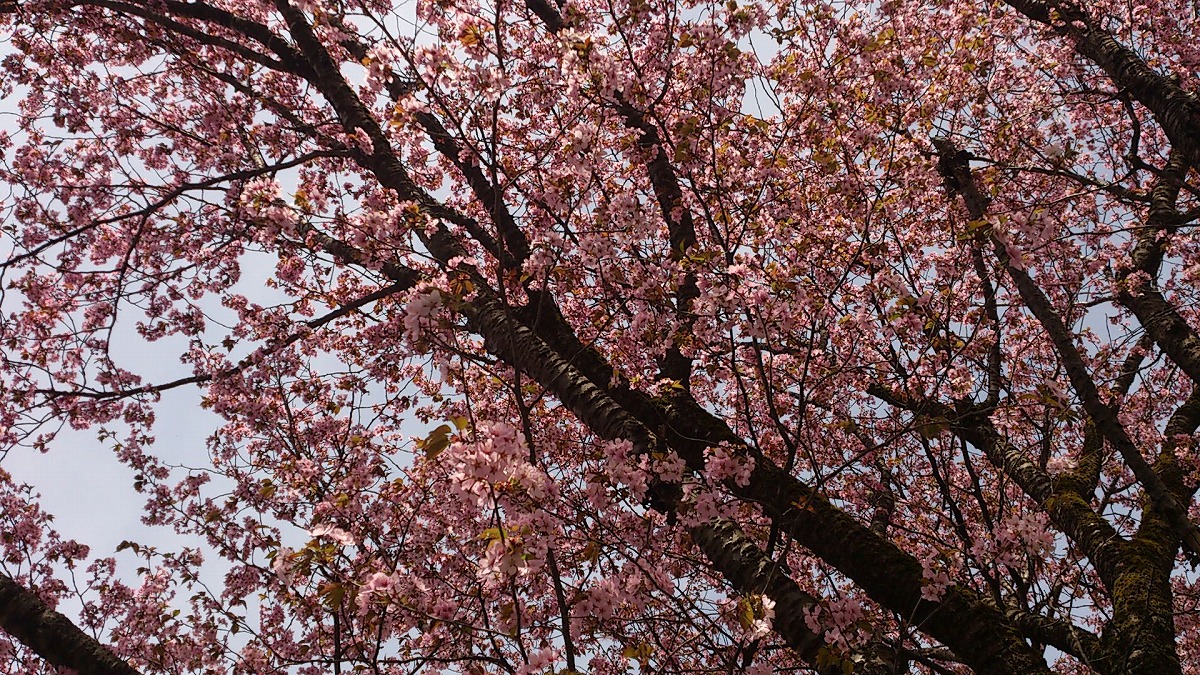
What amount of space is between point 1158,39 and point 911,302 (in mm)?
7754

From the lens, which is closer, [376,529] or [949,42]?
[376,529]

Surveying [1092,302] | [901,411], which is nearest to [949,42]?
[1092,302]

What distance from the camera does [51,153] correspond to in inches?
266

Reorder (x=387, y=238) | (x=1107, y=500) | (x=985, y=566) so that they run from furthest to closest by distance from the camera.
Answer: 1. (x=1107, y=500)
2. (x=985, y=566)
3. (x=387, y=238)

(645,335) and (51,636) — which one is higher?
(645,335)

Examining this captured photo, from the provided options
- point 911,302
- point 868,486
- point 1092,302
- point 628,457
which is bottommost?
point 628,457

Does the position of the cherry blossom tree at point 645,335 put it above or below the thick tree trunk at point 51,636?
above

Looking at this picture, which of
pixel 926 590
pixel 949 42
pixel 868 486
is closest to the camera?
pixel 926 590

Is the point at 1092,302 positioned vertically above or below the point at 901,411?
above

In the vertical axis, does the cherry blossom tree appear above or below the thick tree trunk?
above

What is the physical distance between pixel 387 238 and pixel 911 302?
300 centimetres

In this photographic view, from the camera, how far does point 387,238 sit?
3.94 meters

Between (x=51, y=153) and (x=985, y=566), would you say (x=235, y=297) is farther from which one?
(x=985, y=566)

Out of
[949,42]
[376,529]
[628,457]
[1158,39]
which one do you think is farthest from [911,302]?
[1158,39]
